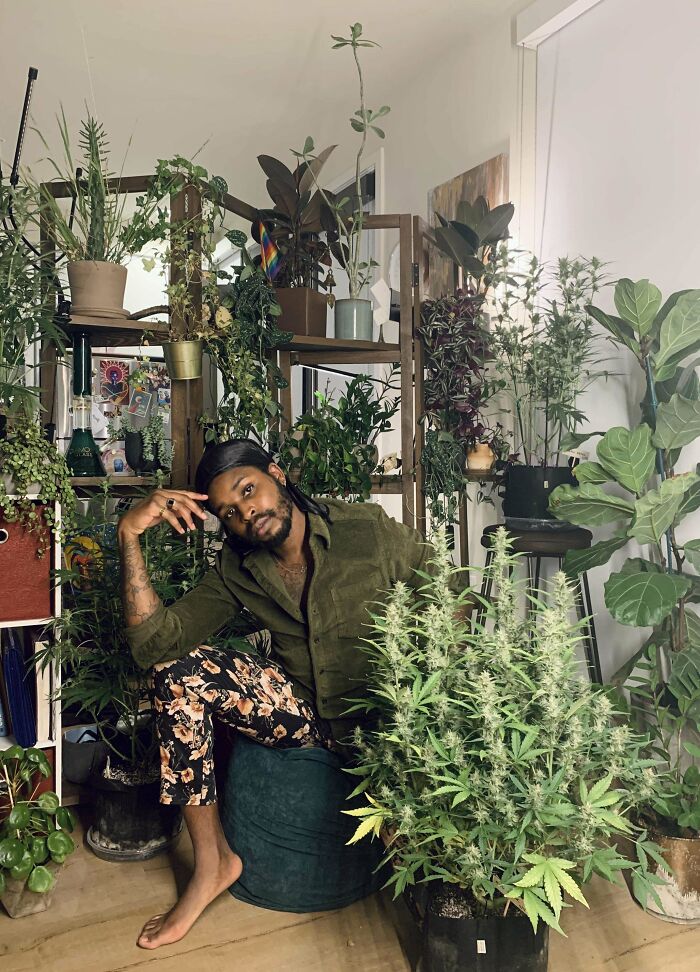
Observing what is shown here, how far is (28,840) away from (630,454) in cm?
184

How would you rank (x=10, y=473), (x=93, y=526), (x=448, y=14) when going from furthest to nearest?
(x=448, y=14)
(x=93, y=526)
(x=10, y=473)

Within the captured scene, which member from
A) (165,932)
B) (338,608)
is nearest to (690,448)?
(338,608)

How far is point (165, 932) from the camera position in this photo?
186 cm

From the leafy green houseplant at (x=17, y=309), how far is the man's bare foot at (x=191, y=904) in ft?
4.20

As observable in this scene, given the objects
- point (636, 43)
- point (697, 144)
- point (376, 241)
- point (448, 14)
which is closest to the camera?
point (697, 144)

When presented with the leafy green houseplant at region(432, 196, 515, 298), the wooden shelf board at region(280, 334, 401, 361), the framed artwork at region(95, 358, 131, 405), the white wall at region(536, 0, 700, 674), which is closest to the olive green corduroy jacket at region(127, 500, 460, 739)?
the wooden shelf board at region(280, 334, 401, 361)

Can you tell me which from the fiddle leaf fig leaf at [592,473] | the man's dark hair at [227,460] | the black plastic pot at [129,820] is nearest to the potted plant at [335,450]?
the man's dark hair at [227,460]

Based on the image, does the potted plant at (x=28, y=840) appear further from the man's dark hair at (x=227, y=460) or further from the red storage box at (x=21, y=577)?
the man's dark hair at (x=227, y=460)

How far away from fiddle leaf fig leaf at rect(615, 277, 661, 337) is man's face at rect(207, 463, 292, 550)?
1167mm

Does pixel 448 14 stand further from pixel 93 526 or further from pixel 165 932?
pixel 165 932

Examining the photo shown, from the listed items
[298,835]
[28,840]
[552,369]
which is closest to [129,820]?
[28,840]

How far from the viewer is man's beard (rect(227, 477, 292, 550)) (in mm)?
2021

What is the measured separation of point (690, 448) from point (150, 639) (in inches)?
68.8

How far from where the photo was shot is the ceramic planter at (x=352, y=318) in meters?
3.06
